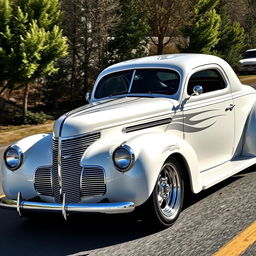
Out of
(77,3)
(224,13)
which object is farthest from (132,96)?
(224,13)

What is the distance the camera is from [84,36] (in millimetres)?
17938

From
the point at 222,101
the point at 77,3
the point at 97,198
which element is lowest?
the point at 97,198

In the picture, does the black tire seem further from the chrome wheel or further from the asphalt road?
the asphalt road

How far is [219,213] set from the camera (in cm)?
530

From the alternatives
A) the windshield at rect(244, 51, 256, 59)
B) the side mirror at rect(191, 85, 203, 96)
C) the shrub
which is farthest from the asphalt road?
the windshield at rect(244, 51, 256, 59)

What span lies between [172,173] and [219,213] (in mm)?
701

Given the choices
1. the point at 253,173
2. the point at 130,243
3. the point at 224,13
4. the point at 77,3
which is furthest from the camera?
the point at 224,13

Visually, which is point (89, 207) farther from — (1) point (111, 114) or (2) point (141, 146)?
(1) point (111, 114)

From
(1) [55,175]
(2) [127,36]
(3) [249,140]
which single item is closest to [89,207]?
(1) [55,175]

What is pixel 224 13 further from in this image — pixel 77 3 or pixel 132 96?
pixel 132 96

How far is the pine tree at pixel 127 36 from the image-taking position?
746 inches

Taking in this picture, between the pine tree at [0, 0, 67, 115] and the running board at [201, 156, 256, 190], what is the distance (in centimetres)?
800

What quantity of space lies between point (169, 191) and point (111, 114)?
1.03 meters

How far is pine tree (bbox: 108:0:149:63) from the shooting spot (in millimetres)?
18938
